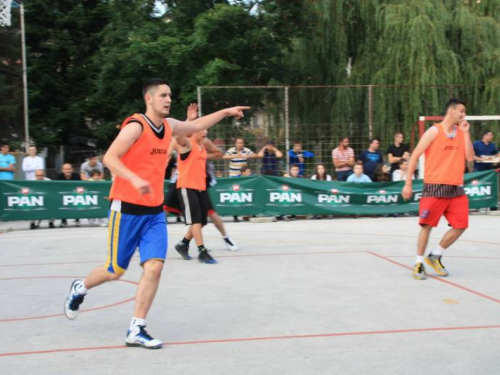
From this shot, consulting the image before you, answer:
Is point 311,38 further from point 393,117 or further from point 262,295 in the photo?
point 262,295

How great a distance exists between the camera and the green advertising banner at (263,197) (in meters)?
14.1

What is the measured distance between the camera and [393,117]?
19438mm

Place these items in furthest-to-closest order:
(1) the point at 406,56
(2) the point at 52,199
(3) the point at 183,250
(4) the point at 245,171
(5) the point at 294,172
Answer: (1) the point at 406,56 → (5) the point at 294,172 → (4) the point at 245,171 → (2) the point at 52,199 → (3) the point at 183,250

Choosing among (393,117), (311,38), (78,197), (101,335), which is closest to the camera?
(101,335)

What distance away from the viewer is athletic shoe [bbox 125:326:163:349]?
16.5ft

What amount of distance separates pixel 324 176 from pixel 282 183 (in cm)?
134

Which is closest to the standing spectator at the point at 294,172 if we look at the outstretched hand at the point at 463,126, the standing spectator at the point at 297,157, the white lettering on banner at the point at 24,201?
the standing spectator at the point at 297,157

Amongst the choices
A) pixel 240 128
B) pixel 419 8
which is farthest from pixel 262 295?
pixel 419 8

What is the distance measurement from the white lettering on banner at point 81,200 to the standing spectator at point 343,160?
5.44 metres

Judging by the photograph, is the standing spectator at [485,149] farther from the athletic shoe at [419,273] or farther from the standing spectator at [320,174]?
the athletic shoe at [419,273]

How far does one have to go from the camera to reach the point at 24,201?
14094 millimetres

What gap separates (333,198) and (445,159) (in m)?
7.31

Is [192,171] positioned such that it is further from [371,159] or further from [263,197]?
[371,159]

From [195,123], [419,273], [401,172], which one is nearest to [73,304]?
[195,123]
